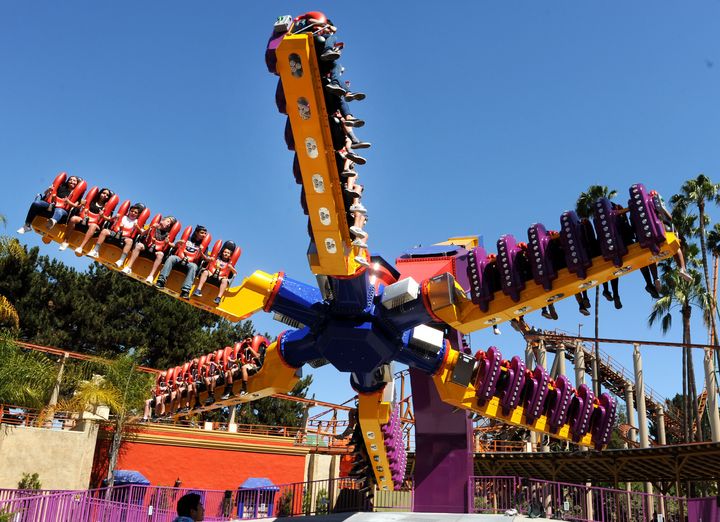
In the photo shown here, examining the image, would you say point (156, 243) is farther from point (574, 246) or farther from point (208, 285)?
point (574, 246)

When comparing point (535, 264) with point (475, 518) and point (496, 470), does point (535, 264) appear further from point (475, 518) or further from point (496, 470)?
point (496, 470)

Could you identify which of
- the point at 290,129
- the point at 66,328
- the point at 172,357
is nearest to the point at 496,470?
the point at 290,129

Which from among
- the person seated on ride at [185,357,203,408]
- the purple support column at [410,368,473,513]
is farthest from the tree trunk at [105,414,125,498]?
the purple support column at [410,368,473,513]

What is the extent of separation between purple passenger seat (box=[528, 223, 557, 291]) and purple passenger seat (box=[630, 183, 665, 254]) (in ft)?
4.47

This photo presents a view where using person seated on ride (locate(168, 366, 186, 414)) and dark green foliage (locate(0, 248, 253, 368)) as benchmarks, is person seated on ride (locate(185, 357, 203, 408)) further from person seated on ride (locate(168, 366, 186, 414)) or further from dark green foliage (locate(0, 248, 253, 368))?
dark green foliage (locate(0, 248, 253, 368))

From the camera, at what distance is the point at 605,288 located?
1091 cm

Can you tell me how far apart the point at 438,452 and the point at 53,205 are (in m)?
9.37

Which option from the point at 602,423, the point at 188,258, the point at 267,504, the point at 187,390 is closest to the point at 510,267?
the point at 188,258

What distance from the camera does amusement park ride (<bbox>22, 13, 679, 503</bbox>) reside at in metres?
9.30

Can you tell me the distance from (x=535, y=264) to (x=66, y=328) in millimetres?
34880

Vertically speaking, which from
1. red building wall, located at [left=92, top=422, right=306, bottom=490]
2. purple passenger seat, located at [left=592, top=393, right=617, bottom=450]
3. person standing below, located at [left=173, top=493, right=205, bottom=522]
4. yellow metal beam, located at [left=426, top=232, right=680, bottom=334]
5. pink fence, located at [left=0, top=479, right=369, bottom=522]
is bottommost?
pink fence, located at [left=0, top=479, right=369, bottom=522]

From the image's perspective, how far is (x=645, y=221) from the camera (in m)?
9.94

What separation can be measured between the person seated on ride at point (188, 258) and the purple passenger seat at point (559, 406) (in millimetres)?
7664

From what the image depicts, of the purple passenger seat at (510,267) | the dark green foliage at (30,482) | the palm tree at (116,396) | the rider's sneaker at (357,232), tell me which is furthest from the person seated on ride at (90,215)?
the palm tree at (116,396)
